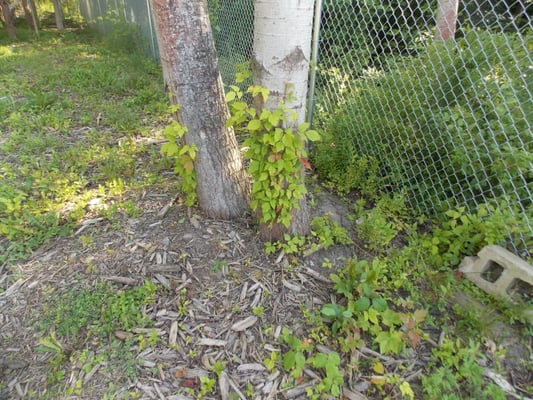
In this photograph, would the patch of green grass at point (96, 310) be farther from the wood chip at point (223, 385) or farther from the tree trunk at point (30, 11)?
the tree trunk at point (30, 11)

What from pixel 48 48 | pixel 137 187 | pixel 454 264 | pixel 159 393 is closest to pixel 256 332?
pixel 159 393

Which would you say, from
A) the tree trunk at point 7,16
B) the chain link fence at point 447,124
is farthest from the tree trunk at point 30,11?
the chain link fence at point 447,124

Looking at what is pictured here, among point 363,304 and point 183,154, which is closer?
point 363,304

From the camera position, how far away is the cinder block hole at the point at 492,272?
1.94 m

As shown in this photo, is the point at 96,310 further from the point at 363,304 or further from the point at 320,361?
the point at 363,304

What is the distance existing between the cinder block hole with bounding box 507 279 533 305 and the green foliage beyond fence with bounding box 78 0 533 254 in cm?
23

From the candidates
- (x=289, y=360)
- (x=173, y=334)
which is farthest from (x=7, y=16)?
(x=289, y=360)

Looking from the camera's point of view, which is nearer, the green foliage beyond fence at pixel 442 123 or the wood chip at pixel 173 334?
the wood chip at pixel 173 334

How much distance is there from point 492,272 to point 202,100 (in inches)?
81.2

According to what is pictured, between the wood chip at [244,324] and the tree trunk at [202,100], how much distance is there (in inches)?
30.6

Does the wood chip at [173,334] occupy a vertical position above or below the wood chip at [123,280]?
below

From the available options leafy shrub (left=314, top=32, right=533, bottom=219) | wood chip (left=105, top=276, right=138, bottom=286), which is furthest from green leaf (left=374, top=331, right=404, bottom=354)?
wood chip (left=105, top=276, right=138, bottom=286)

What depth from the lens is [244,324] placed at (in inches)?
71.5

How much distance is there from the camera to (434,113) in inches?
93.5
